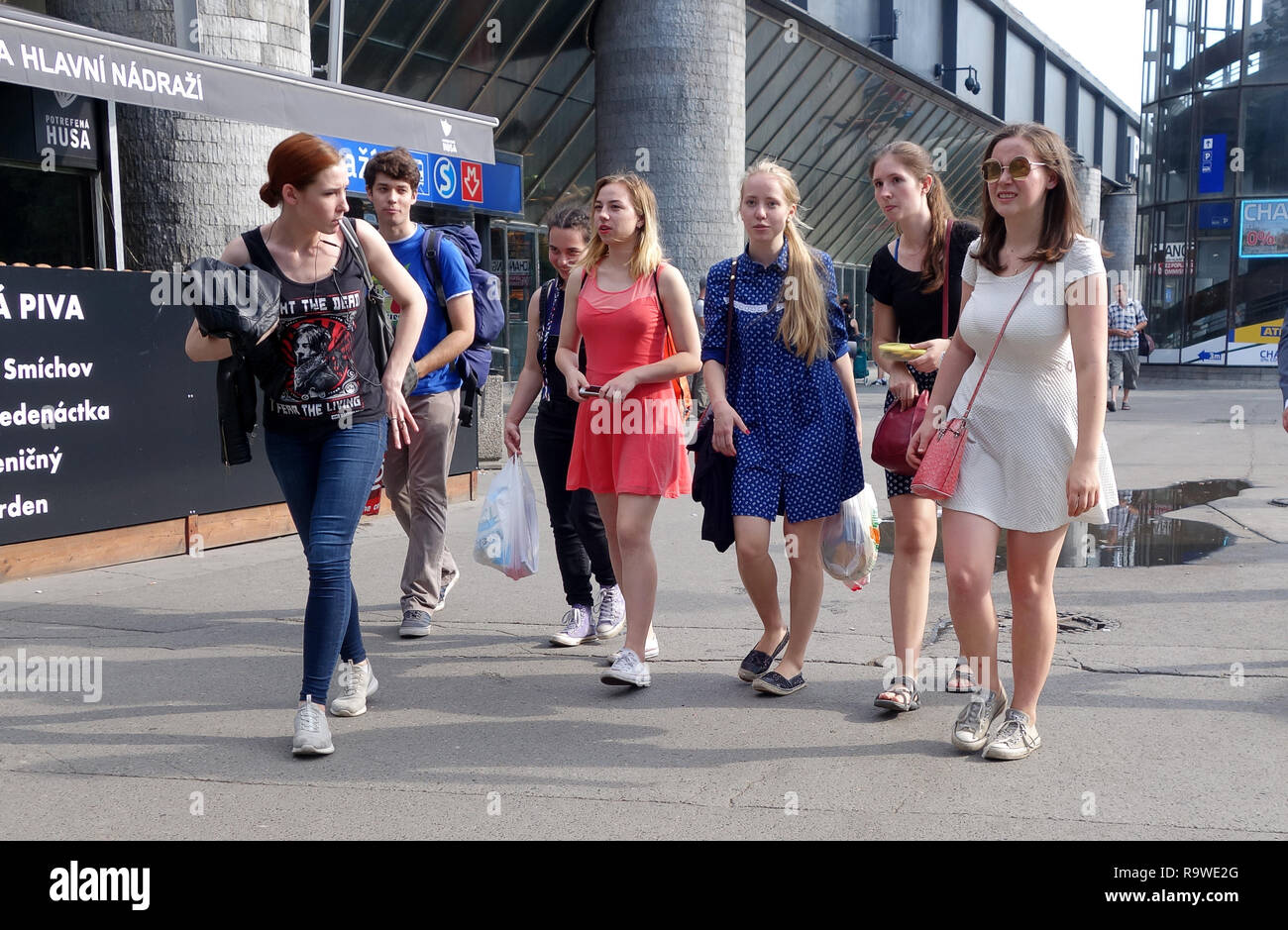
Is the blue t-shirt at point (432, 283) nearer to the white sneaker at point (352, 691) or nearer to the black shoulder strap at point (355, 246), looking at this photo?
the black shoulder strap at point (355, 246)

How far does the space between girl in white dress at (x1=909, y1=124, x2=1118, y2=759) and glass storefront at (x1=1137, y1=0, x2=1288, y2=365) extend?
24.3 metres

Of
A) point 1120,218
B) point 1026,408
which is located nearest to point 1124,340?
point 1026,408

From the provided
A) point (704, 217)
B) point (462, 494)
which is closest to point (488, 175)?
point (704, 217)

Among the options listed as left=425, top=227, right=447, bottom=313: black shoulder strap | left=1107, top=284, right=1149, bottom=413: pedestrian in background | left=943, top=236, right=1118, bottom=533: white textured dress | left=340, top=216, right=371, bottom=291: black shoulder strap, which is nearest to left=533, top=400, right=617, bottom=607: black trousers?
left=425, top=227, right=447, bottom=313: black shoulder strap

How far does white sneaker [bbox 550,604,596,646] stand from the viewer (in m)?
5.64

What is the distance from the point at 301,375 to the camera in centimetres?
421

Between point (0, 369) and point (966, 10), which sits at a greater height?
point (966, 10)

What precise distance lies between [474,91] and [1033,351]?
52.2 ft

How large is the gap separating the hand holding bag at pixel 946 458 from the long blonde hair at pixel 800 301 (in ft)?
2.51

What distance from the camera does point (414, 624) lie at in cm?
583

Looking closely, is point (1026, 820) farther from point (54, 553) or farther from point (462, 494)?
point (462, 494)

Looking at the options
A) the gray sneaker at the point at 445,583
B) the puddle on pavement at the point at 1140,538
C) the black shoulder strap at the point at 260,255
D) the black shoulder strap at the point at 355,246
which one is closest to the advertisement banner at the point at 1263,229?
the puddle on pavement at the point at 1140,538

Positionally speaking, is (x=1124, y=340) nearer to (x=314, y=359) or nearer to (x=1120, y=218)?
(x=314, y=359)

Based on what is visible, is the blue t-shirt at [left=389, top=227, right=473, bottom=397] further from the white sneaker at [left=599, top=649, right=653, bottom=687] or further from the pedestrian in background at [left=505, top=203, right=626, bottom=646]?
the white sneaker at [left=599, top=649, right=653, bottom=687]
